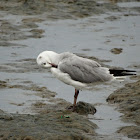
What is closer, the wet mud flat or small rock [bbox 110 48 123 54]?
the wet mud flat

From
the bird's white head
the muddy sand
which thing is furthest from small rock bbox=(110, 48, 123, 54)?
the bird's white head

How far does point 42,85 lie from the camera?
393 inches

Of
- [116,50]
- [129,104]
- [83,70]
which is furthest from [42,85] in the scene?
[116,50]

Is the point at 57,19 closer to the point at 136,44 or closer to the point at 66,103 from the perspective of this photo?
the point at 136,44

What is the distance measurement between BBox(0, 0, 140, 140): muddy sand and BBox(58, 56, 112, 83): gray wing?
0.46m

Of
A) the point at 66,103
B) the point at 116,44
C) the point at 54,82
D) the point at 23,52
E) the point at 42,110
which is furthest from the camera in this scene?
the point at 116,44

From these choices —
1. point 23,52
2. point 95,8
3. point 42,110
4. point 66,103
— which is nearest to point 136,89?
point 66,103

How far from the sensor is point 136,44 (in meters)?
13.5

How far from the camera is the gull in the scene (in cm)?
838

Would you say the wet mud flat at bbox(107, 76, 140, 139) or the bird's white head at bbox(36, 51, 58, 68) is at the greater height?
the bird's white head at bbox(36, 51, 58, 68)

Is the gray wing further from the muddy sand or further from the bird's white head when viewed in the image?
the muddy sand

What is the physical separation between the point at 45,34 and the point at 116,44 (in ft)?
7.09

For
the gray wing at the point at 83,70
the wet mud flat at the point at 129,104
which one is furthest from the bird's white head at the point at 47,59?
the wet mud flat at the point at 129,104

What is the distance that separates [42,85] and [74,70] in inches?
65.1
